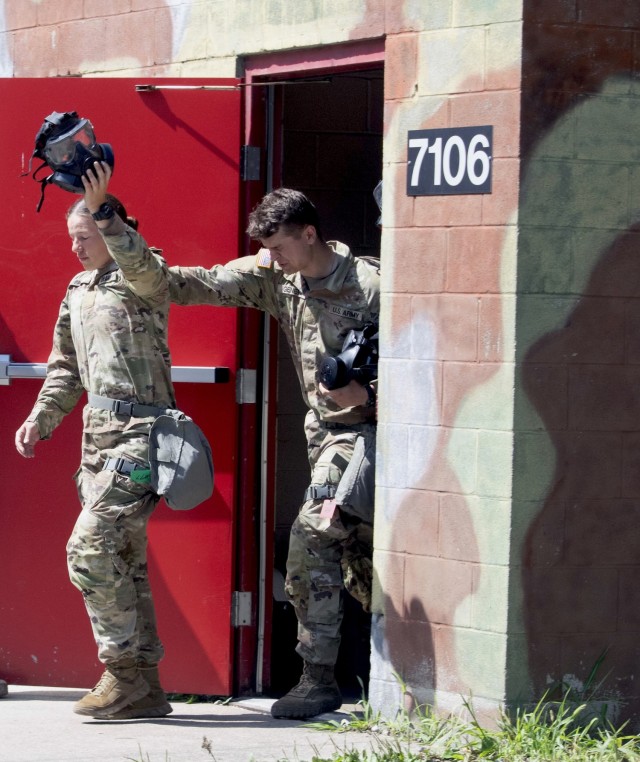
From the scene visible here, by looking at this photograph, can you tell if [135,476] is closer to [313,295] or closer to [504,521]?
[313,295]

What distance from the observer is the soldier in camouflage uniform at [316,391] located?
541cm

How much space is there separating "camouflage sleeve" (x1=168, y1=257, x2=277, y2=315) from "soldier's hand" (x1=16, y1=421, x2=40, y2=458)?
0.72 m

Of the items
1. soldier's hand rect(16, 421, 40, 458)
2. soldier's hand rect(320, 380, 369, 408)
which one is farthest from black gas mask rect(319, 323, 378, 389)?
soldier's hand rect(16, 421, 40, 458)

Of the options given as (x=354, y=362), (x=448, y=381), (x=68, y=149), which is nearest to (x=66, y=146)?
(x=68, y=149)

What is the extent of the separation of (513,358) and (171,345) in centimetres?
165

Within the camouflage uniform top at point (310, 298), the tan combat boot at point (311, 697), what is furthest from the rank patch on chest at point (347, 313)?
the tan combat boot at point (311, 697)

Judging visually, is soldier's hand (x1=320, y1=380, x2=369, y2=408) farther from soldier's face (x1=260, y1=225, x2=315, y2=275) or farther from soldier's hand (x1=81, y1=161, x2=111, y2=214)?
soldier's hand (x1=81, y1=161, x2=111, y2=214)

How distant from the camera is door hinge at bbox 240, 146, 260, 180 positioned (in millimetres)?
5898

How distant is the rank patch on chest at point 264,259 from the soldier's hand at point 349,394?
1.81 ft

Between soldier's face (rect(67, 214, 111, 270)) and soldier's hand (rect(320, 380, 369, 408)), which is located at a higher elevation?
soldier's face (rect(67, 214, 111, 270))

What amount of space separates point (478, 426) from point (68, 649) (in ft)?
6.98

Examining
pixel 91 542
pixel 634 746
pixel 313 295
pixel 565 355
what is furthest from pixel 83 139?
pixel 634 746

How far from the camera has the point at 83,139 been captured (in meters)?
5.14

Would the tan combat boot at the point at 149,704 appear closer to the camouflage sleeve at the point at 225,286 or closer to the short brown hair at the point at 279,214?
the camouflage sleeve at the point at 225,286
